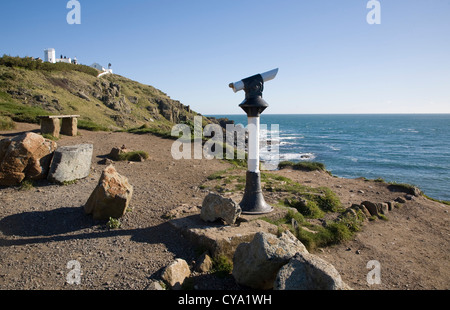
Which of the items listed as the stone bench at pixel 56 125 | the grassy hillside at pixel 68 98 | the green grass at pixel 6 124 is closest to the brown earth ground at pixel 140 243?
the stone bench at pixel 56 125

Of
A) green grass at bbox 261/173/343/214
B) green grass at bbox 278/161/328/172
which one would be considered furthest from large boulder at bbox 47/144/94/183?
green grass at bbox 278/161/328/172

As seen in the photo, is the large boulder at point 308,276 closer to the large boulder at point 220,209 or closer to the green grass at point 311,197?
the large boulder at point 220,209

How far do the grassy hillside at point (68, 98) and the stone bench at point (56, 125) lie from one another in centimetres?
243

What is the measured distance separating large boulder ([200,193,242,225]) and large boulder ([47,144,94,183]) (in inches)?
185

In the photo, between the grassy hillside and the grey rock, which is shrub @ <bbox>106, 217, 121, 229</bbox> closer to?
the grey rock

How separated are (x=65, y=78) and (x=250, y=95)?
3639 cm

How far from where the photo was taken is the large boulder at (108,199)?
6.61 metres

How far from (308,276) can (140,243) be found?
3291mm

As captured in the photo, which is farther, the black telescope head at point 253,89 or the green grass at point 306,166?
the green grass at point 306,166

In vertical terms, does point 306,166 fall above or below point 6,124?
below

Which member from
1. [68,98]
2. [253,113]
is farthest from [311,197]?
[68,98]

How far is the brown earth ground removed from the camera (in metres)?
4.94

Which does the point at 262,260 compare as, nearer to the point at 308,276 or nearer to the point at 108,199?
the point at 308,276

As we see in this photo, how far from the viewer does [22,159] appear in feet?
27.2
